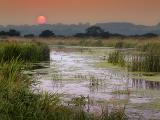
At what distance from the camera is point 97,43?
58438mm

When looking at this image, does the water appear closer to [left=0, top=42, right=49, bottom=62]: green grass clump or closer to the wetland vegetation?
the wetland vegetation

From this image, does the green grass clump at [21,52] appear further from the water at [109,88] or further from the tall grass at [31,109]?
the tall grass at [31,109]

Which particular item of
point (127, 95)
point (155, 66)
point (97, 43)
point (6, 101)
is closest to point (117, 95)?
point (127, 95)

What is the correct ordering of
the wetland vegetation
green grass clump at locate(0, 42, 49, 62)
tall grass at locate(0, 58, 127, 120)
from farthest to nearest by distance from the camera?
green grass clump at locate(0, 42, 49, 62) < the wetland vegetation < tall grass at locate(0, 58, 127, 120)

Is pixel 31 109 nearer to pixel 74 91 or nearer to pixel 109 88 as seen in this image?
pixel 74 91

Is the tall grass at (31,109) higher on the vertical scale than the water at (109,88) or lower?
higher

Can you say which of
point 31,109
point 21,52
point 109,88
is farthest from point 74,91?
point 21,52

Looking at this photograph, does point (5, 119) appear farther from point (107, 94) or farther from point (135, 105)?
point (107, 94)

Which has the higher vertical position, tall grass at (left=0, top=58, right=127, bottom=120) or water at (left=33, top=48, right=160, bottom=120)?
tall grass at (left=0, top=58, right=127, bottom=120)

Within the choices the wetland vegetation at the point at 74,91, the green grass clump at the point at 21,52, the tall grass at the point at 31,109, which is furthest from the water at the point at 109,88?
the green grass clump at the point at 21,52

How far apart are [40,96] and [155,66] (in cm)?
1014

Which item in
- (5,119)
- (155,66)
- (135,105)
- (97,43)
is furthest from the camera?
(97,43)

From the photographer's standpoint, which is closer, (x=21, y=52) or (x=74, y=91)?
(x=74, y=91)

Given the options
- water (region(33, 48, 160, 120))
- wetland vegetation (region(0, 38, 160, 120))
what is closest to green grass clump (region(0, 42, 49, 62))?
wetland vegetation (region(0, 38, 160, 120))
